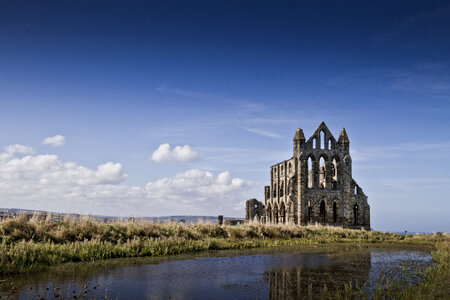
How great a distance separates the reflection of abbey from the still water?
3089 cm

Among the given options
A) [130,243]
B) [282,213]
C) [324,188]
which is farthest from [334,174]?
[130,243]

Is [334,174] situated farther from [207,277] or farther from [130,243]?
[207,277]

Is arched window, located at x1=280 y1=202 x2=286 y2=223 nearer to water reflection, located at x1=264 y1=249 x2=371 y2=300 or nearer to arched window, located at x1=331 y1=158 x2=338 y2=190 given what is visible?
arched window, located at x1=331 y1=158 x2=338 y2=190

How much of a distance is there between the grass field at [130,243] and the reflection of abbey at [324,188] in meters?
18.4

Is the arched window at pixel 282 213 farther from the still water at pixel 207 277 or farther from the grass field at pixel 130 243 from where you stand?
the still water at pixel 207 277

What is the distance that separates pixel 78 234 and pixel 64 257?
4.13 metres

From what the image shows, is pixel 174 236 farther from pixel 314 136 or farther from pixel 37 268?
pixel 314 136

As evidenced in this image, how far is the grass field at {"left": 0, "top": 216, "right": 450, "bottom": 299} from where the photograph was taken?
11.4 m

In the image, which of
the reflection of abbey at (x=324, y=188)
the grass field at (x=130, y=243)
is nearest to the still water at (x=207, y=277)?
the grass field at (x=130, y=243)

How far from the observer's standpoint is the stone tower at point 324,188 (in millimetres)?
48469

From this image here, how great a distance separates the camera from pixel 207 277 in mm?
12516

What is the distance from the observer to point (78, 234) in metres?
19.1

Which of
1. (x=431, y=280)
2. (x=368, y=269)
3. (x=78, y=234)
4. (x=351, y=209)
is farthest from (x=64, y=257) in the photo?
(x=351, y=209)

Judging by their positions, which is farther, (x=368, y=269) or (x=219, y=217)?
(x=219, y=217)
